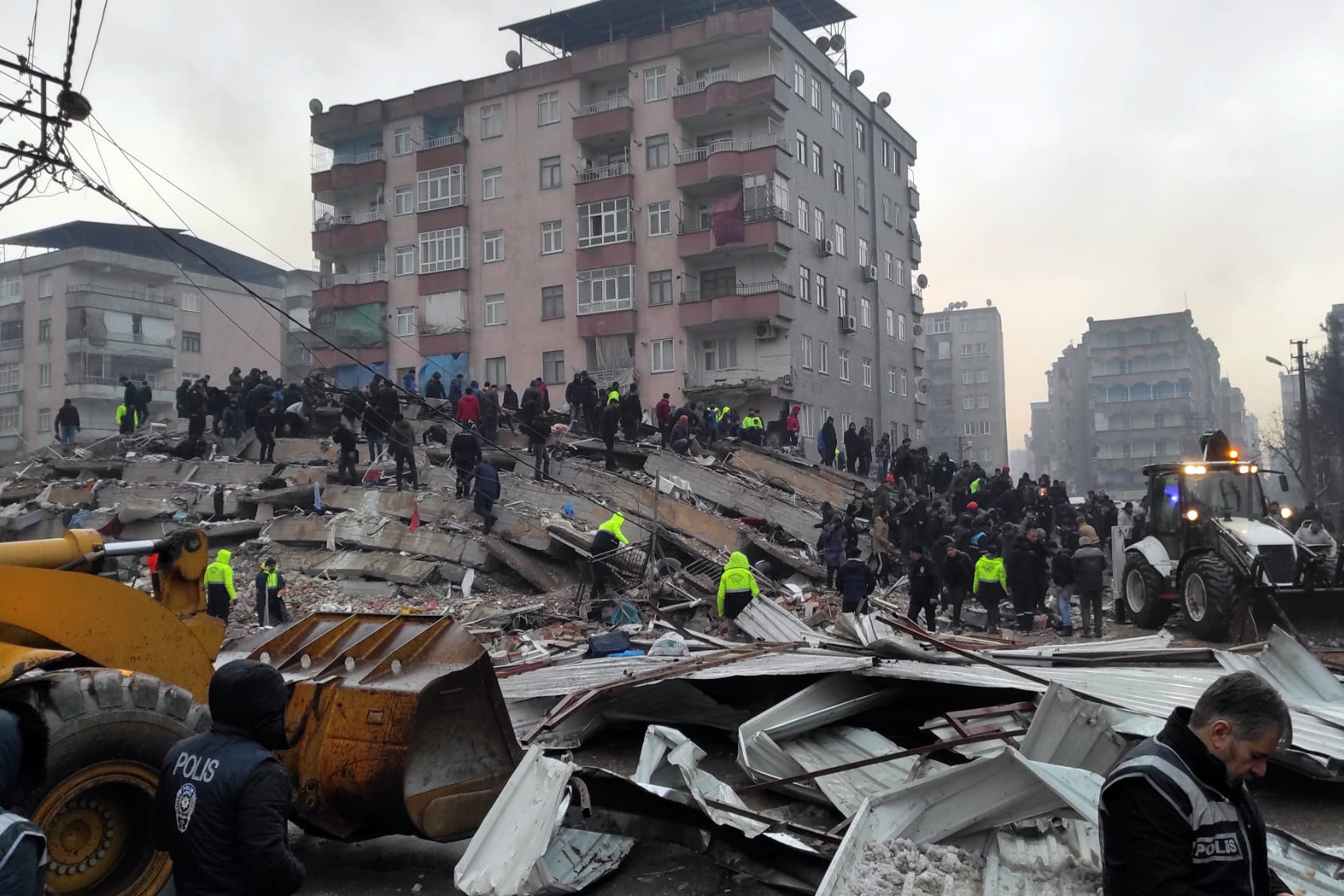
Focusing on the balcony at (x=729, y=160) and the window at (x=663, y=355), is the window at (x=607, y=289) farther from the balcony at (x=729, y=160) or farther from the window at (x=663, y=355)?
the balcony at (x=729, y=160)

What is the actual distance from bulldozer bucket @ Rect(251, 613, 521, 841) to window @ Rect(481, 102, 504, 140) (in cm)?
4038

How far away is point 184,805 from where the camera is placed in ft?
10.8

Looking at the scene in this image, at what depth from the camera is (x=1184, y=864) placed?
2562mm

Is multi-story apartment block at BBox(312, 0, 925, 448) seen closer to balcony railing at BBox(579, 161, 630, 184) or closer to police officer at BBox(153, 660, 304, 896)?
balcony railing at BBox(579, 161, 630, 184)

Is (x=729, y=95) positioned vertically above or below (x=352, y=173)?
above

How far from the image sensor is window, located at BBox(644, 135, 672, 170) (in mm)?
40125

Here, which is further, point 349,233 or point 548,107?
point 349,233

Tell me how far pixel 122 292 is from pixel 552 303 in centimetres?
3281

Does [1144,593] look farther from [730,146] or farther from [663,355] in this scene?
[730,146]

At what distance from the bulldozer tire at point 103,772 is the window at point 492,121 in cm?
4132

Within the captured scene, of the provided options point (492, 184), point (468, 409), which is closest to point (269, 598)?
point (468, 409)

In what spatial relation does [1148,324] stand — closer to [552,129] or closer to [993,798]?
[552,129]

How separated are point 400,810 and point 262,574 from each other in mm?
11921

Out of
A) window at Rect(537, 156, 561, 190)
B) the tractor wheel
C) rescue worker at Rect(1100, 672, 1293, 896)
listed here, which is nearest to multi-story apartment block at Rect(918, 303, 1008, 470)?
window at Rect(537, 156, 561, 190)
